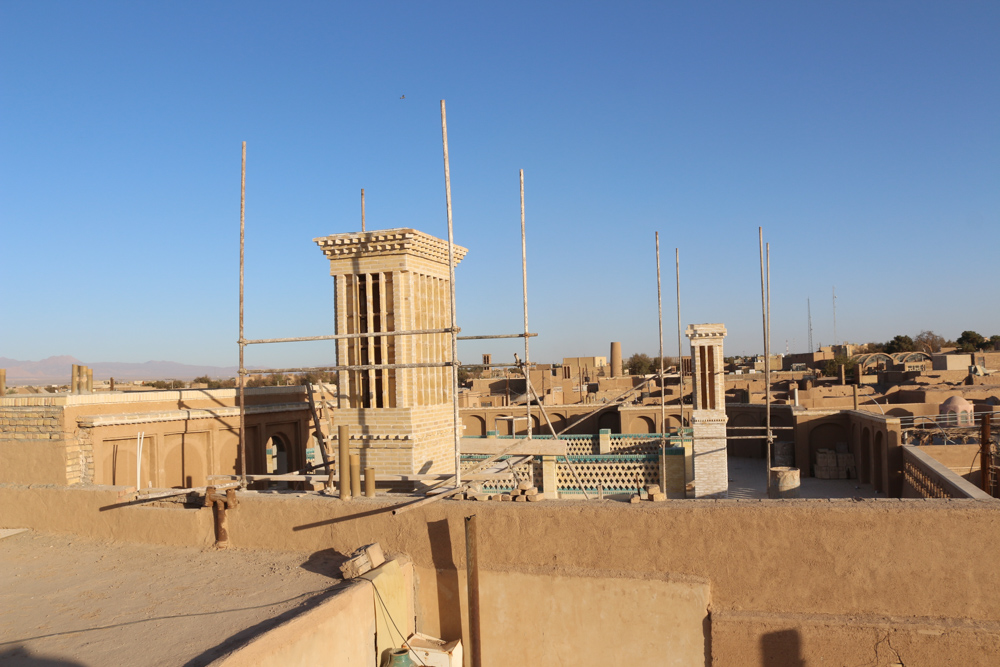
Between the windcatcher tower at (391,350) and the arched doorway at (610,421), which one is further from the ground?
the windcatcher tower at (391,350)

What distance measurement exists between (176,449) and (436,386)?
15.1ft

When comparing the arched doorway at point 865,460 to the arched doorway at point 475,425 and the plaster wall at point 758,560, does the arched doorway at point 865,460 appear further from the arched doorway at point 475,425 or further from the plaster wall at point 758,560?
the arched doorway at point 475,425

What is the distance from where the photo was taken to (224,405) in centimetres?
1230

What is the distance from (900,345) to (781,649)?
66235 mm

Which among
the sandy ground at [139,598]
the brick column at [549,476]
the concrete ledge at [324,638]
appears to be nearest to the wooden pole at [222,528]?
the sandy ground at [139,598]

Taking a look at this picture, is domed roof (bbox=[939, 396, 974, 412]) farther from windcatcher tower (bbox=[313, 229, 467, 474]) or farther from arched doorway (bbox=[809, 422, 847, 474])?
windcatcher tower (bbox=[313, 229, 467, 474])

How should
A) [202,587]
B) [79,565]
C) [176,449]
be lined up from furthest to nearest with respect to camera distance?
1. [176,449]
2. [79,565]
3. [202,587]

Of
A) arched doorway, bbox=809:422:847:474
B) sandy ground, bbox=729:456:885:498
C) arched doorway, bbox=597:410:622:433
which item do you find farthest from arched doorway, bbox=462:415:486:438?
arched doorway, bbox=809:422:847:474

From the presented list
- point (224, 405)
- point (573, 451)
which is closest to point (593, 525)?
point (224, 405)

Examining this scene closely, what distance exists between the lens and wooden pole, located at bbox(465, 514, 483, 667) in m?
5.93

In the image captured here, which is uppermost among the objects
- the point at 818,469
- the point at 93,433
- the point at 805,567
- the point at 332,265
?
the point at 332,265

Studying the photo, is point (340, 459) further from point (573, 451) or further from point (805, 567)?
point (573, 451)

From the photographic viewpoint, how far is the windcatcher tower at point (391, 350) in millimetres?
9711

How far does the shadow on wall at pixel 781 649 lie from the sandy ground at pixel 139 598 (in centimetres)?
343
